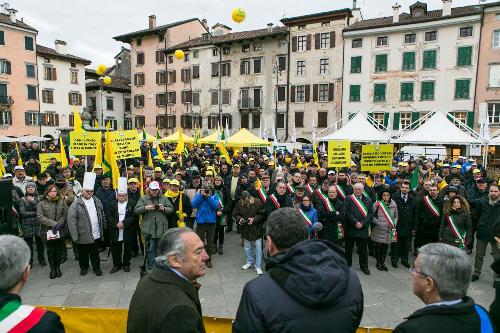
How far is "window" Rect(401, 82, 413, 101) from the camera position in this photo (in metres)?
32.1

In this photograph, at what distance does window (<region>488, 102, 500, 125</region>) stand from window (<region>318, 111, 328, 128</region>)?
45.1 feet

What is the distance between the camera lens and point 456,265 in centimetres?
202

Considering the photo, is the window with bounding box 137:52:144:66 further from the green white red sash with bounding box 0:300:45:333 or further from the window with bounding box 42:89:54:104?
the green white red sash with bounding box 0:300:45:333

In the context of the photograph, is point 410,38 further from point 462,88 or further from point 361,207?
point 361,207

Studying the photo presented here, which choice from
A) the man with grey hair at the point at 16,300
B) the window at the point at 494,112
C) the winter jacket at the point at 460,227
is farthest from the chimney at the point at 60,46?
the man with grey hair at the point at 16,300

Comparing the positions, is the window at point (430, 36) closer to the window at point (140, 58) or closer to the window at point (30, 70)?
the window at point (140, 58)

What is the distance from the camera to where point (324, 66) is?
3562cm

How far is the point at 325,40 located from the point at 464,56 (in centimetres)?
1223

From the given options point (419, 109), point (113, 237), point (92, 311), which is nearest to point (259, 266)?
point (113, 237)

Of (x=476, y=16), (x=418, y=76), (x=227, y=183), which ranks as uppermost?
(x=476, y=16)

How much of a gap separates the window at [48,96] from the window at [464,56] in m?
42.8

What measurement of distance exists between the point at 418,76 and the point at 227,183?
27923 mm

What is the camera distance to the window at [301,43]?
1430 inches

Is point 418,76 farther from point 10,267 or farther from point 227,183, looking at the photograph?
point 10,267
